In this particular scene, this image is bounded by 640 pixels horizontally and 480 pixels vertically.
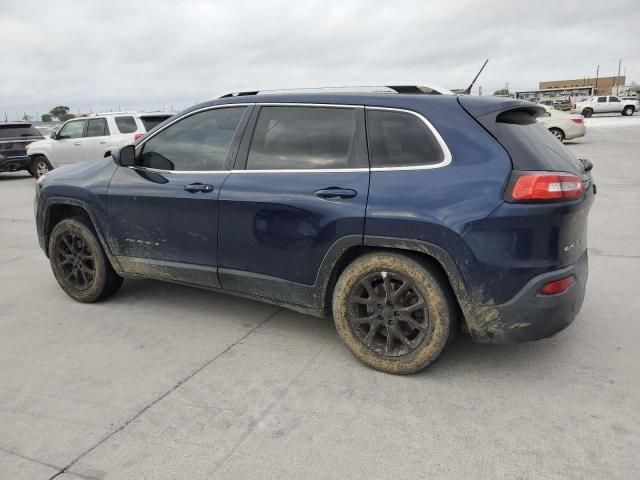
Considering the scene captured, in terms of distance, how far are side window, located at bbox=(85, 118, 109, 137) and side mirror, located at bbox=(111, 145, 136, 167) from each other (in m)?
9.70

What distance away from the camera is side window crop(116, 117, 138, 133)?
12750 millimetres

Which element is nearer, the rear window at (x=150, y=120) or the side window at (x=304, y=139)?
the side window at (x=304, y=139)

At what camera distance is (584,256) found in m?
3.36

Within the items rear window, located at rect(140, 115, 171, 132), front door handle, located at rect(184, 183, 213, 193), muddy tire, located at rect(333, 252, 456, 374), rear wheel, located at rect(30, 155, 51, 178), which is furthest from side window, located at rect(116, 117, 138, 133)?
muddy tire, located at rect(333, 252, 456, 374)

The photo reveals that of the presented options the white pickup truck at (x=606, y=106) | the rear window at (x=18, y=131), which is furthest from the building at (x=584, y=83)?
the rear window at (x=18, y=131)

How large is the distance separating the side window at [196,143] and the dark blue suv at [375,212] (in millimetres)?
11

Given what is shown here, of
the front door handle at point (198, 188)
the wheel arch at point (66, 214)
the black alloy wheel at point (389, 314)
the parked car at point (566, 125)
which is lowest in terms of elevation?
the parked car at point (566, 125)

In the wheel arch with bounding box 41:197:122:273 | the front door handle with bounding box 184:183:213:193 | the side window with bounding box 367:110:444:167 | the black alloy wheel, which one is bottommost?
the black alloy wheel

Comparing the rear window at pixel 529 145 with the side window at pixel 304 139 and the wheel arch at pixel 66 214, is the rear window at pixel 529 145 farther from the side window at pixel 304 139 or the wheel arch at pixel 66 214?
the wheel arch at pixel 66 214

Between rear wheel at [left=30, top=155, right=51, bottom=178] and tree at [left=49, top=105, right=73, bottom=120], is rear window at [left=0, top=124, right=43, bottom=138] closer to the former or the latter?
rear wheel at [left=30, top=155, right=51, bottom=178]

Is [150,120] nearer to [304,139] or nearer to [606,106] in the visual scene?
[304,139]

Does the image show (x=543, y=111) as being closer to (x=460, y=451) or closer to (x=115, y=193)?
(x=460, y=451)

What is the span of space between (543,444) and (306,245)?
1.70 metres

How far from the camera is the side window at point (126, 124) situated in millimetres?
12750
